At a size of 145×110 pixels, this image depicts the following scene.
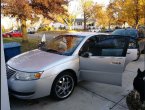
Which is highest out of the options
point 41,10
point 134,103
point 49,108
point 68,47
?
point 41,10

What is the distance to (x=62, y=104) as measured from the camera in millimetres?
4191

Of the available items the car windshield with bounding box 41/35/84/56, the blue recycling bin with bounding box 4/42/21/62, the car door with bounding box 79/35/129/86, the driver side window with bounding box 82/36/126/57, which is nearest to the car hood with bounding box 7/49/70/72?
the car windshield with bounding box 41/35/84/56

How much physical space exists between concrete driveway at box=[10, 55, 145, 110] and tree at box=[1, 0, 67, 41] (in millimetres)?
8116

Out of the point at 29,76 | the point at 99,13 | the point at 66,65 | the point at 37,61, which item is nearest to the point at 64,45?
the point at 66,65

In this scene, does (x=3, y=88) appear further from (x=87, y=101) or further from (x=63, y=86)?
(x=87, y=101)

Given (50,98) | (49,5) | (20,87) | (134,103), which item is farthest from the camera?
(49,5)

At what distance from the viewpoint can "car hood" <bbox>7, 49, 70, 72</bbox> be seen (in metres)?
3.93

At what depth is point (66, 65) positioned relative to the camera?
4.25 metres

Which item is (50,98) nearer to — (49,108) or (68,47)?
(49,108)

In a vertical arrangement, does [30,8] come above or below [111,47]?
above

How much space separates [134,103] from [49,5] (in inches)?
430

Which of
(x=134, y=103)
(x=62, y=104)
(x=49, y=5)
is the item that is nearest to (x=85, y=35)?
(x=62, y=104)

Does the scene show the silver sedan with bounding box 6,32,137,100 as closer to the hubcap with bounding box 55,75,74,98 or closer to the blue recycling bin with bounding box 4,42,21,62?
the hubcap with bounding box 55,75,74,98

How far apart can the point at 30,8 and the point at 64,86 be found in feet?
29.1
